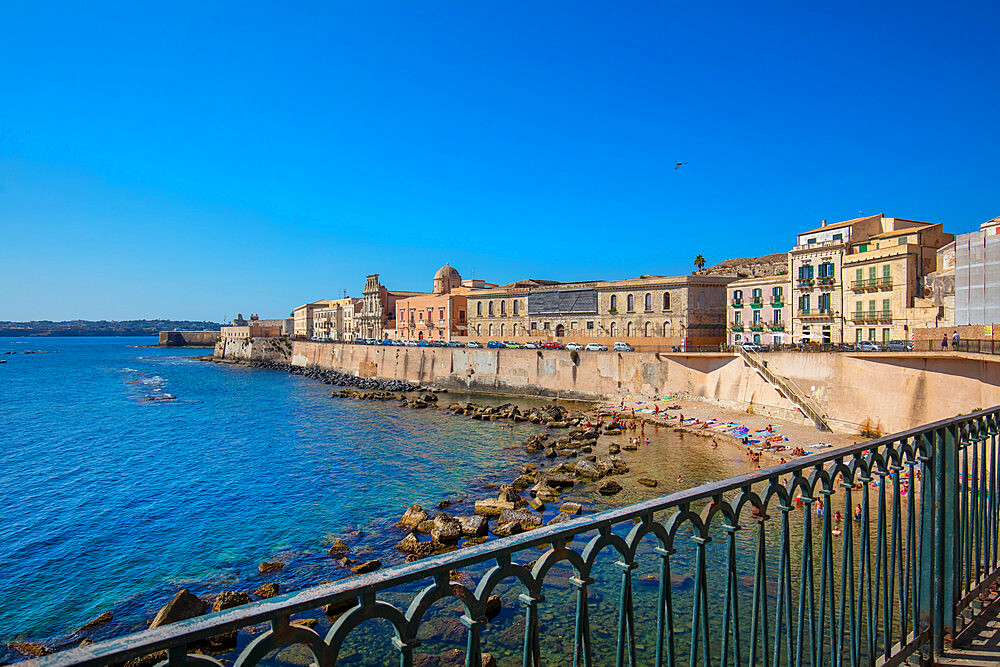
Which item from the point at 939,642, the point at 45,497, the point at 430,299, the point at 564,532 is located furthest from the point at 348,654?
the point at 430,299

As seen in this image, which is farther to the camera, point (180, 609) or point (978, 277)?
point (978, 277)

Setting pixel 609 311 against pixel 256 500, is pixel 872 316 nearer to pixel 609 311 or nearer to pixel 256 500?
pixel 609 311

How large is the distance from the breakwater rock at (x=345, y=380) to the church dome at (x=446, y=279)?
1786cm

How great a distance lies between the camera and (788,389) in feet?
91.6

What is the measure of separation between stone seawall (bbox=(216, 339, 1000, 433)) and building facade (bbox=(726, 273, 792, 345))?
23.6 feet

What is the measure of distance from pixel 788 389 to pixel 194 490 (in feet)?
88.0

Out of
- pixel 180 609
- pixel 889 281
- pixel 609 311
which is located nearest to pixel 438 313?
pixel 609 311

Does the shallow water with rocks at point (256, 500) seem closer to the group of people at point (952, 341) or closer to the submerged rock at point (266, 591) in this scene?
the submerged rock at point (266, 591)

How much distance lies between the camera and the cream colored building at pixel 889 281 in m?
29.2

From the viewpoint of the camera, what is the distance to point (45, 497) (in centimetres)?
2055

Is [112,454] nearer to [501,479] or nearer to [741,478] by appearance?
[501,479]

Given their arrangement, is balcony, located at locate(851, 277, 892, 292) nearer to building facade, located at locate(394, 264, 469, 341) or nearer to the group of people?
the group of people

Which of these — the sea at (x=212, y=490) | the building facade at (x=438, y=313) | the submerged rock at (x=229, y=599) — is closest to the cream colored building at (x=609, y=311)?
the building facade at (x=438, y=313)

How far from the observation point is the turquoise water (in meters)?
13.3
